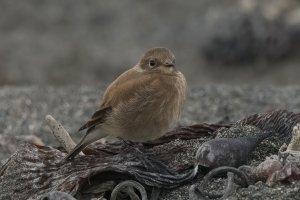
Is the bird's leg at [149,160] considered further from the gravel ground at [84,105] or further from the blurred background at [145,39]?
the blurred background at [145,39]

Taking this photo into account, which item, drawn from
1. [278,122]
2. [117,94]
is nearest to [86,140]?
[117,94]

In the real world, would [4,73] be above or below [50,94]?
above

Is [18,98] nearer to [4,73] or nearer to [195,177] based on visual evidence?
[4,73]

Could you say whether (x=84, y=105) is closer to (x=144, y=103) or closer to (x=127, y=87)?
(x=127, y=87)

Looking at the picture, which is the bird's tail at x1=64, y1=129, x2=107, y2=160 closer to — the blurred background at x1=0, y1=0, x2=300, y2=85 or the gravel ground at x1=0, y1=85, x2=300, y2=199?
the gravel ground at x1=0, y1=85, x2=300, y2=199

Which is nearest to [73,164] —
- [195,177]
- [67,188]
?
[67,188]


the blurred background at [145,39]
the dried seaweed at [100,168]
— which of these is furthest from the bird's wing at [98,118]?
the blurred background at [145,39]

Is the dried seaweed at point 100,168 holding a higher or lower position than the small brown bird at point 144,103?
lower
